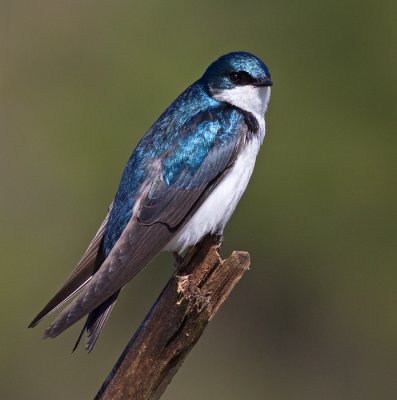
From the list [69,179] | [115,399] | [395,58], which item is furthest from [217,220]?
[395,58]

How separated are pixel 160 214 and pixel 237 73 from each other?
599 mm

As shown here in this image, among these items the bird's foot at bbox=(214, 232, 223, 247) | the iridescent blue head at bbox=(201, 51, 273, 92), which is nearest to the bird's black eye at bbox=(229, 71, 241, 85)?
the iridescent blue head at bbox=(201, 51, 273, 92)

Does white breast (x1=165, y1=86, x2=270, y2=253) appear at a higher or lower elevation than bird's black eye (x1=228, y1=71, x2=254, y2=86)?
lower

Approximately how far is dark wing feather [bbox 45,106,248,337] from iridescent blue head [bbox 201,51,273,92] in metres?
0.18

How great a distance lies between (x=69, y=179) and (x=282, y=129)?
49.2 inches

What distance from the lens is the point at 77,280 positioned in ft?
12.4

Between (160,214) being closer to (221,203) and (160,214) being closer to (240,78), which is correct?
(221,203)

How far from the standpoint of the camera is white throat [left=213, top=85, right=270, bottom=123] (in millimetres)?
4211

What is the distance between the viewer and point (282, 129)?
277 inches

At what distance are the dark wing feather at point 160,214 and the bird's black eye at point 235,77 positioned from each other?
18 centimetres

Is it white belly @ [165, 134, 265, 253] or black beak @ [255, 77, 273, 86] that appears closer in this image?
white belly @ [165, 134, 265, 253]

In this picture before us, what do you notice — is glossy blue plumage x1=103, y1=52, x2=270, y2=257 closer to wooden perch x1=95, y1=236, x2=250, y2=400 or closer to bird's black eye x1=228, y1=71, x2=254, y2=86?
bird's black eye x1=228, y1=71, x2=254, y2=86

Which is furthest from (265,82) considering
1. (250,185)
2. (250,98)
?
(250,185)

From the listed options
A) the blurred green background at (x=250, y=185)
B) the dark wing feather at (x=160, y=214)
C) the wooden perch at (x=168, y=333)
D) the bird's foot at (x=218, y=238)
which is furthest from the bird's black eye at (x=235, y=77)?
the blurred green background at (x=250, y=185)
